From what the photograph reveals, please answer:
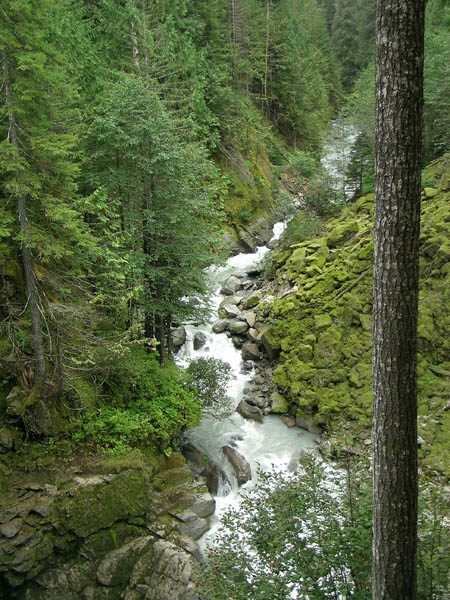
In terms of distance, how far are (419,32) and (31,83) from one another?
628cm

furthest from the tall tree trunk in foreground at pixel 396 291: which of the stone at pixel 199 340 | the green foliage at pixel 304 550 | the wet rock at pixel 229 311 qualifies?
the wet rock at pixel 229 311

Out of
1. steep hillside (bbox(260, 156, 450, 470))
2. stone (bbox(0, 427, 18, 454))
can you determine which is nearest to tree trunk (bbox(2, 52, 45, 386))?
stone (bbox(0, 427, 18, 454))

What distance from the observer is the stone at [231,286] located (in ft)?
64.5

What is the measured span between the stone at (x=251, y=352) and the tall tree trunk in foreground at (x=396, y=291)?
39.0 feet

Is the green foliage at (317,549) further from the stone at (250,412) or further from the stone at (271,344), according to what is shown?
the stone at (271,344)

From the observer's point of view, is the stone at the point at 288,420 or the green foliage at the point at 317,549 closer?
the green foliage at the point at 317,549

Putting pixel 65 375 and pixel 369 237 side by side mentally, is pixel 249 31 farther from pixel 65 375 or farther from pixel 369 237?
pixel 65 375

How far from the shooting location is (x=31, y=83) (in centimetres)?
689

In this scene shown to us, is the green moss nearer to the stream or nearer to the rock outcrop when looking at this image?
the stream

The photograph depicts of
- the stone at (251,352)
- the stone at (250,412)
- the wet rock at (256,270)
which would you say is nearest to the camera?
the stone at (250,412)

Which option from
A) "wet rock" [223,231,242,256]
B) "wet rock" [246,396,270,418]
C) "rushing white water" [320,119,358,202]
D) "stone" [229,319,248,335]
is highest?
"rushing white water" [320,119,358,202]

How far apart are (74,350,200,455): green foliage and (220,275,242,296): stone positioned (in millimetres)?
9111

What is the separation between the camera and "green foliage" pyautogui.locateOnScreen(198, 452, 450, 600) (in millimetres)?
4547

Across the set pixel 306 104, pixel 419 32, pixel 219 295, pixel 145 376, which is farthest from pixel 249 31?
pixel 419 32
